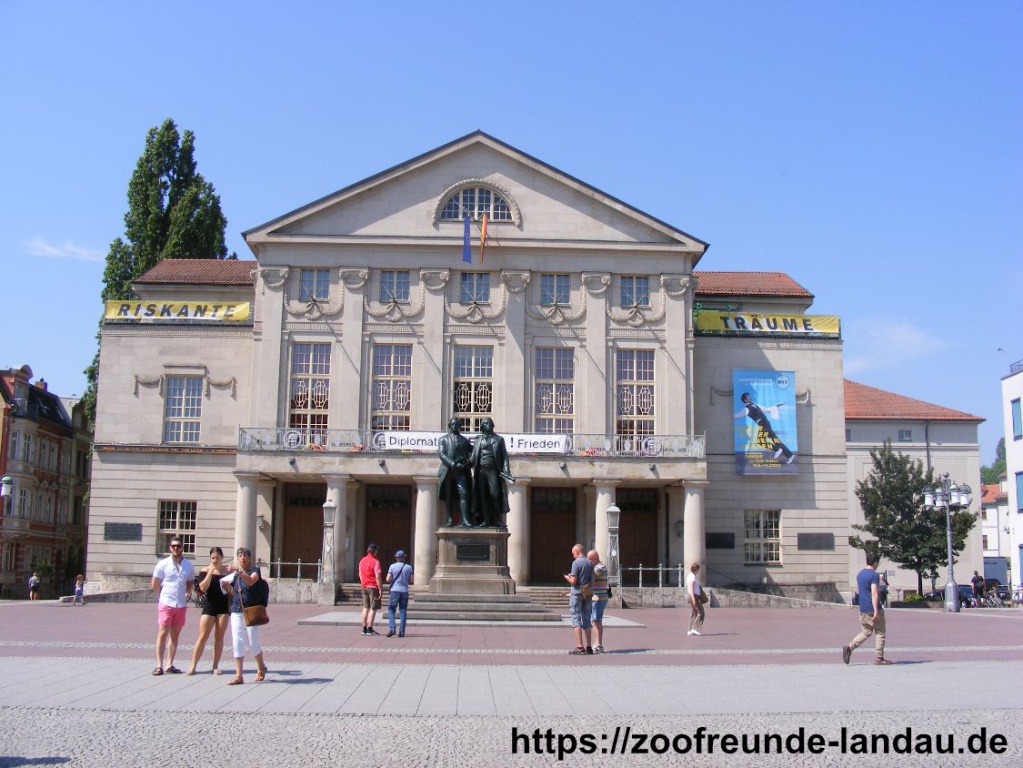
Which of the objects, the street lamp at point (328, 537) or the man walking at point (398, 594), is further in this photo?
the street lamp at point (328, 537)

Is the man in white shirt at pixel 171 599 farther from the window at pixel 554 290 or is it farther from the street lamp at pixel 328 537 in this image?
the window at pixel 554 290

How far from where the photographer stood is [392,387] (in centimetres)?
4747

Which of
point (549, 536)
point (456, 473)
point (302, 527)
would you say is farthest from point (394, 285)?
point (456, 473)

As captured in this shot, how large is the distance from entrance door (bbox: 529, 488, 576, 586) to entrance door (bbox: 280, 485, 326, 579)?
30.0ft

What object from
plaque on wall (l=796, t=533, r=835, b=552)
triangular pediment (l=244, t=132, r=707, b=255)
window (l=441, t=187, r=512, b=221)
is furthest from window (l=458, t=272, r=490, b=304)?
plaque on wall (l=796, t=533, r=835, b=552)

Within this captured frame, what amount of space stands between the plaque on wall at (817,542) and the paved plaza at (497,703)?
2654cm

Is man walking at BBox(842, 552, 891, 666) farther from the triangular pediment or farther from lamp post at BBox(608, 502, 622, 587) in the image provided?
the triangular pediment

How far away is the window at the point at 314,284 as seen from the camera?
158ft

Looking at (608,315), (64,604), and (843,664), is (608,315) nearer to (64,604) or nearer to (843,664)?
(64,604)

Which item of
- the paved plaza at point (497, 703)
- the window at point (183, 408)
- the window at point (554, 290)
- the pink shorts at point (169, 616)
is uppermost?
the window at point (554, 290)

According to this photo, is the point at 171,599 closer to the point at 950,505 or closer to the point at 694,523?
the point at 694,523

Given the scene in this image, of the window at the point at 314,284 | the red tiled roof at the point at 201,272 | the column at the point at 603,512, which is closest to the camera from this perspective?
the column at the point at 603,512

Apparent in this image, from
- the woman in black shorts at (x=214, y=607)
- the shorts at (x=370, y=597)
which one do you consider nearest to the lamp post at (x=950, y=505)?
the shorts at (x=370, y=597)

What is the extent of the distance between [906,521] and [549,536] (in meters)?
19.6
